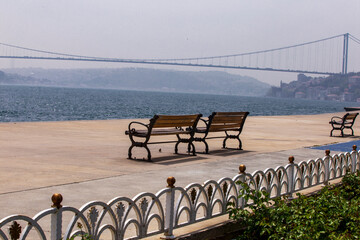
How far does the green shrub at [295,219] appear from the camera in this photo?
5352 millimetres

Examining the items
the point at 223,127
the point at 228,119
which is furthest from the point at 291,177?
the point at 228,119

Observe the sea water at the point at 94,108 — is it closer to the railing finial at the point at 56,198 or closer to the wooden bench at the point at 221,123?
the wooden bench at the point at 221,123

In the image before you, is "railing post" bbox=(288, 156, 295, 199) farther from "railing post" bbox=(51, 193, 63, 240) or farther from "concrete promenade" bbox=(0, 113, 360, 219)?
"railing post" bbox=(51, 193, 63, 240)

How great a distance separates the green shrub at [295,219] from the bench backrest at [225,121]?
4380 millimetres

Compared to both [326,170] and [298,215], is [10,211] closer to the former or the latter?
[298,215]

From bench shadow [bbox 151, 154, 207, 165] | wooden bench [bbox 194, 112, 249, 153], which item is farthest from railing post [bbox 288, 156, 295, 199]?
wooden bench [bbox 194, 112, 249, 153]

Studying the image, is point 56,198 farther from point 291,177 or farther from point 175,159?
point 175,159

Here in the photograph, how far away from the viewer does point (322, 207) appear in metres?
6.11

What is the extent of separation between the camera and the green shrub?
211 inches

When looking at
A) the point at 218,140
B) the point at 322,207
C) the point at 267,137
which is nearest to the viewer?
the point at 322,207

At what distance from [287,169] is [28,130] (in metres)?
8.68

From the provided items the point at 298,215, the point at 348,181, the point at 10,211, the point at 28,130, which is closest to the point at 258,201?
the point at 298,215

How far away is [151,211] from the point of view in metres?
5.55

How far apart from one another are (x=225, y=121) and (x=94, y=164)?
11.0 feet
